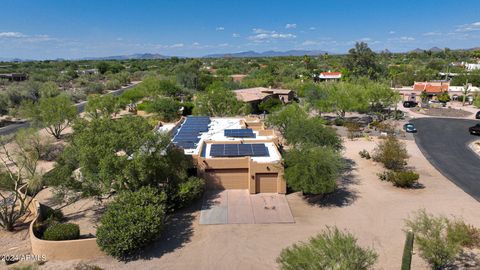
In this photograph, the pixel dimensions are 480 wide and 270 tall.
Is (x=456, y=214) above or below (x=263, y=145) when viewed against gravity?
below

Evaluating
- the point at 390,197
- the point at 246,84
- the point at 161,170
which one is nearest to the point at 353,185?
the point at 390,197

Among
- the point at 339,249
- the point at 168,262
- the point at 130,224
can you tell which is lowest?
the point at 168,262

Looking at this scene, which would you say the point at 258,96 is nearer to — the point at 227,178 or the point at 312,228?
the point at 227,178

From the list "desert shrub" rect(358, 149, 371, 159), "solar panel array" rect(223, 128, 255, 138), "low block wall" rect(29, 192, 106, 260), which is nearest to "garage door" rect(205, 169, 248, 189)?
"solar panel array" rect(223, 128, 255, 138)

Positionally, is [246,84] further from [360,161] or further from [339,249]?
[339,249]

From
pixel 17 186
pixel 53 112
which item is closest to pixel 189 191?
pixel 17 186

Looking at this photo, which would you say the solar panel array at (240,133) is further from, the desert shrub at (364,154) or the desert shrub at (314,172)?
the desert shrub at (364,154)

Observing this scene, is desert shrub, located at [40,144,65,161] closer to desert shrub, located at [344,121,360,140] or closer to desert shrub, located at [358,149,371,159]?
desert shrub, located at [358,149,371,159]
